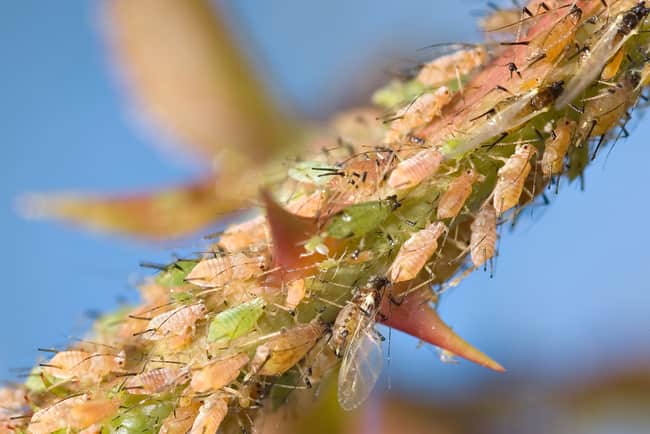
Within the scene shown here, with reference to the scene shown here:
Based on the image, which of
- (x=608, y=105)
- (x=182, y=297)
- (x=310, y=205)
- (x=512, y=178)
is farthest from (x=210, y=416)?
(x=608, y=105)

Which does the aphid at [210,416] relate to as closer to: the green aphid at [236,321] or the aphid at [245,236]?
the green aphid at [236,321]

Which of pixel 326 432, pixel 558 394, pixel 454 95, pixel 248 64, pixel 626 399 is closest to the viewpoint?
pixel 454 95

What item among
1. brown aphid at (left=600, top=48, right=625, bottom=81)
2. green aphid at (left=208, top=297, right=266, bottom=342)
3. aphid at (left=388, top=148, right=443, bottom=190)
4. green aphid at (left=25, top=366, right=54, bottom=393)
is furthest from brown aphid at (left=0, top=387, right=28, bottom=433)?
brown aphid at (left=600, top=48, right=625, bottom=81)

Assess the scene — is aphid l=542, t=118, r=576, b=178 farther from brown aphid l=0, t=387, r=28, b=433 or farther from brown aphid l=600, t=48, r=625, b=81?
brown aphid l=0, t=387, r=28, b=433

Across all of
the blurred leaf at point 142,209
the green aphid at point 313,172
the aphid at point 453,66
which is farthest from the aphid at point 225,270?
the blurred leaf at point 142,209

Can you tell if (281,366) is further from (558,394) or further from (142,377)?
(558,394)

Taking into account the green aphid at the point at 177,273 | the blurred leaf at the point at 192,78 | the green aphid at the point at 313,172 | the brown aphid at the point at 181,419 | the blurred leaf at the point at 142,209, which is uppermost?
the blurred leaf at the point at 192,78

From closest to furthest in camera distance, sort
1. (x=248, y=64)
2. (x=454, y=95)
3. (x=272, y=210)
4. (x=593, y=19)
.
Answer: (x=272, y=210)
(x=593, y=19)
(x=454, y=95)
(x=248, y=64)

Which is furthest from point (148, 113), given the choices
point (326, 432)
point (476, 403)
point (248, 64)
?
point (326, 432)
